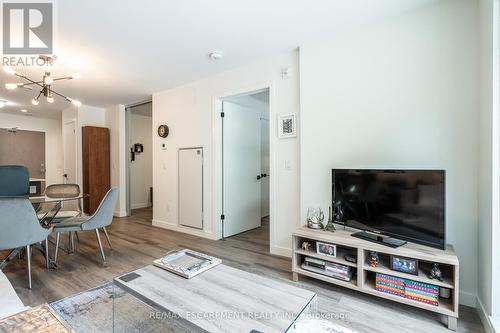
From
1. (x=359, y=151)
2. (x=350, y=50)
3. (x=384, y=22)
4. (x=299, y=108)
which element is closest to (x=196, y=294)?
(x=359, y=151)

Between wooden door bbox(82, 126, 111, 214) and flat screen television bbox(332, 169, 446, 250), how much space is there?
5.00 m

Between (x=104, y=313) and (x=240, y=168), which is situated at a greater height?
(x=240, y=168)

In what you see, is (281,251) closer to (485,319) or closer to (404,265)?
(404,265)

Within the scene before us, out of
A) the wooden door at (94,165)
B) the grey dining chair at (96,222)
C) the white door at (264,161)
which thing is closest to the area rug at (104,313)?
the grey dining chair at (96,222)

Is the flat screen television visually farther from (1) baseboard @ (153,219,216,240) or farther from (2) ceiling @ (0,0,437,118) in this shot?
(1) baseboard @ (153,219,216,240)

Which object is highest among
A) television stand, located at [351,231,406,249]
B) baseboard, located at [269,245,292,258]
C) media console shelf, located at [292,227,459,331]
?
television stand, located at [351,231,406,249]

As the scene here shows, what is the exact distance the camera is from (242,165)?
13.0 feet

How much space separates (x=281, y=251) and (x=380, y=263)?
47.8 inches

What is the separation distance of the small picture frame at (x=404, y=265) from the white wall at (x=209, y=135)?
112 centimetres

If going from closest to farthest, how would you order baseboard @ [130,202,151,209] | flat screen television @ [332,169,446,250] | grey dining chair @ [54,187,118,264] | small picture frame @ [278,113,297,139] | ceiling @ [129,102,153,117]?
A: flat screen television @ [332,169,446,250] < grey dining chair @ [54,187,118,264] < small picture frame @ [278,113,297,139] < ceiling @ [129,102,153,117] < baseboard @ [130,202,151,209]

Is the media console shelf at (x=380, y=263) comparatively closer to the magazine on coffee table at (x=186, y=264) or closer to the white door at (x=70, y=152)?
the magazine on coffee table at (x=186, y=264)

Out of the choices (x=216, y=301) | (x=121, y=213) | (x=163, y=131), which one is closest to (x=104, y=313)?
(x=216, y=301)

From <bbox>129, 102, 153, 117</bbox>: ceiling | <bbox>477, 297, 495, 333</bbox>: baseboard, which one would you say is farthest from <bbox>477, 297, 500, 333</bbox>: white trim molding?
<bbox>129, 102, 153, 117</bbox>: ceiling

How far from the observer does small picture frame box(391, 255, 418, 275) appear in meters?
1.73
